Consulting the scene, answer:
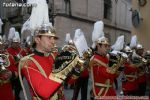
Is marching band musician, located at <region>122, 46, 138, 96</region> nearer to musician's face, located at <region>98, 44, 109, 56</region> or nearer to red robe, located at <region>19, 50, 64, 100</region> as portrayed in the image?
musician's face, located at <region>98, 44, 109, 56</region>

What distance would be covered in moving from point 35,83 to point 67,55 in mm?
431

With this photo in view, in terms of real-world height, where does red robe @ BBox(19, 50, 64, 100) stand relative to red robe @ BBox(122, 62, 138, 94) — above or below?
above

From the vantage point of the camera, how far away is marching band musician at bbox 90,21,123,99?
6.31 m

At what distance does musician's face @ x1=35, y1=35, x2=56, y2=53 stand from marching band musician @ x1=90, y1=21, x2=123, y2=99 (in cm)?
225

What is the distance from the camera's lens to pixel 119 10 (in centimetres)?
3462

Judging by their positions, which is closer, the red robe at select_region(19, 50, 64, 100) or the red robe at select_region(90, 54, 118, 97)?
the red robe at select_region(19, 50, 64, 100)

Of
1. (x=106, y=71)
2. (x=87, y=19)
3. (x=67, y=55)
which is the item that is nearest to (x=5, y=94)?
(x=106, y=71)

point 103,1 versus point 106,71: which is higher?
point 103,1

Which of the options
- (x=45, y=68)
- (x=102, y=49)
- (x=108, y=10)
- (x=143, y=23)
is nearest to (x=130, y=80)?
(x=102, y=49)

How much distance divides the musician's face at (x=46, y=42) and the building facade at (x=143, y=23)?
28.5 feet

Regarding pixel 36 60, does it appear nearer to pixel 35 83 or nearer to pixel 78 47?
pixel 35 83

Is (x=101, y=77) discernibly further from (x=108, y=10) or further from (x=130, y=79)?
(x=108, y=10)

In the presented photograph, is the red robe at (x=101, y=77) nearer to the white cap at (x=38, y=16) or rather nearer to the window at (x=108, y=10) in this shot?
the white cap at (x=38, y=16)

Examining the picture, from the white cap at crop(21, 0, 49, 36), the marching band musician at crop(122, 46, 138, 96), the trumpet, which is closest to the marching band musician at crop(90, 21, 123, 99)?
the white cap at crop(21, 0, 49, 36)
